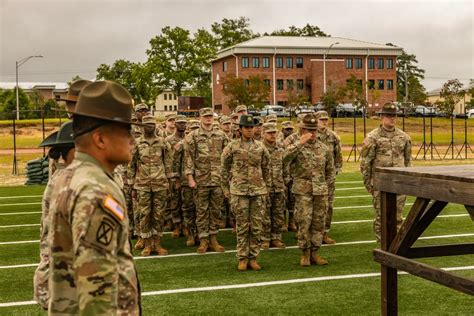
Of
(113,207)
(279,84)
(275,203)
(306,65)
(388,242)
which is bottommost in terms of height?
(275,203)

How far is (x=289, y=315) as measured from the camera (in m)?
6.86

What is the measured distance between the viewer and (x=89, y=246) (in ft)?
8.77

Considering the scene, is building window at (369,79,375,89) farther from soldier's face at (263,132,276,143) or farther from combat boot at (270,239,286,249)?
combat boot at (270,239,286,249)

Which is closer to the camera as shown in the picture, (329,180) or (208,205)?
(329,180)

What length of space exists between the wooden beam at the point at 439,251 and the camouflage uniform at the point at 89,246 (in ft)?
11.3

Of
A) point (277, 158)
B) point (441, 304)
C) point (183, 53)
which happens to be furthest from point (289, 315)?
point (183, 53)

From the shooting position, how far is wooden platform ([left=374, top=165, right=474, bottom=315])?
4.70 meters

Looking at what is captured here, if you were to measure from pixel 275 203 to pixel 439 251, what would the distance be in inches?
216

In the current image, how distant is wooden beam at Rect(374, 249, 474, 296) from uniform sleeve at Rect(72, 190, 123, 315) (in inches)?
121

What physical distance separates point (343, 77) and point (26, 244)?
211 feet

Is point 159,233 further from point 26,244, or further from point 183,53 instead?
point 183,53

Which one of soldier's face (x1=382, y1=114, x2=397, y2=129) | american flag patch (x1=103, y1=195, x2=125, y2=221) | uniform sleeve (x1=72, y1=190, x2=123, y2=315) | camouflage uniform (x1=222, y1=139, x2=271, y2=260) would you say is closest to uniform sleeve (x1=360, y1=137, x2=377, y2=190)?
soldier's face (x1=382, y1=114, x2=397, y2=129)

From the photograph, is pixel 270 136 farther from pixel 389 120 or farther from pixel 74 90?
pixel 74 90

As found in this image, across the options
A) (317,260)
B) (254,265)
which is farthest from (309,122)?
(254,265)
